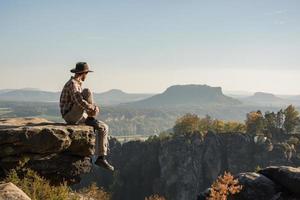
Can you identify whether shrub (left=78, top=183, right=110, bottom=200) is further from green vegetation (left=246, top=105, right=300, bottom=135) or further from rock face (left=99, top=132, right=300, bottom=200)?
green vegetation (left=246, top=105, right=300, bottom=135)

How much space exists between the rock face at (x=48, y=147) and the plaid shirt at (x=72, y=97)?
3.36ft

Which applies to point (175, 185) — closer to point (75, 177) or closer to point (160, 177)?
point (160, 177)

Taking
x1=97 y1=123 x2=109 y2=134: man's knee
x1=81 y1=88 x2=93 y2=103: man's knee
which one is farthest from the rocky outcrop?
x1=81 y1=88 x2=93 y2=103: man's knee

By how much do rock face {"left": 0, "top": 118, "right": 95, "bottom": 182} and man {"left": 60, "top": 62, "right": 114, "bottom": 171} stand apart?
1.60ft

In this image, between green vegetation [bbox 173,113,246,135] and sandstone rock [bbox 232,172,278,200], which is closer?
sandstone rock [bbox 232,172,278,200]

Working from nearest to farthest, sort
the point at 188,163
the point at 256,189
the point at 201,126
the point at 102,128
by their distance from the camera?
1. the point at 102,128
2. the point at 256,189
3. the point at 188,163
4. the point at 201,126

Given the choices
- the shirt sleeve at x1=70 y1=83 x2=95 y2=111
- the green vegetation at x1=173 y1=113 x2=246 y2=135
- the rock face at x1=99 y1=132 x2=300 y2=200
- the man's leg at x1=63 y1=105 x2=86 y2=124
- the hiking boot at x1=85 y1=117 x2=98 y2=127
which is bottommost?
the rock face at x1=99 y1=132 x2=300 y2=200

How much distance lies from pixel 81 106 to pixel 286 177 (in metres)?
12.8

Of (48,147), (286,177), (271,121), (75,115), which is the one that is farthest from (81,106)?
(271,121)

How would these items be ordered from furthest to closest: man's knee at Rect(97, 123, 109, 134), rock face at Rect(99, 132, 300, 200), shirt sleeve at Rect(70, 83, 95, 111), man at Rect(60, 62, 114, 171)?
1. rock face at Rect(99, 132, 300, 200)
2. man's knee at Rect(97, 123, 109, 134)
3. man at Rect(60, 62, 114, 171)
4. shirt sleeve at Rect(70, 83, 95, 111)

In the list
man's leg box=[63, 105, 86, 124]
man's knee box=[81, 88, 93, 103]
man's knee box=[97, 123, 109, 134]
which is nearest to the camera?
man's knee box=[81, 88, 93, 103]

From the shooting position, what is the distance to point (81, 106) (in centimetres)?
1823

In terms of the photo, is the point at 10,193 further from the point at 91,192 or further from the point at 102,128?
the point at 91,192

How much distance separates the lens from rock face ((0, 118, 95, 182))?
1700cm
